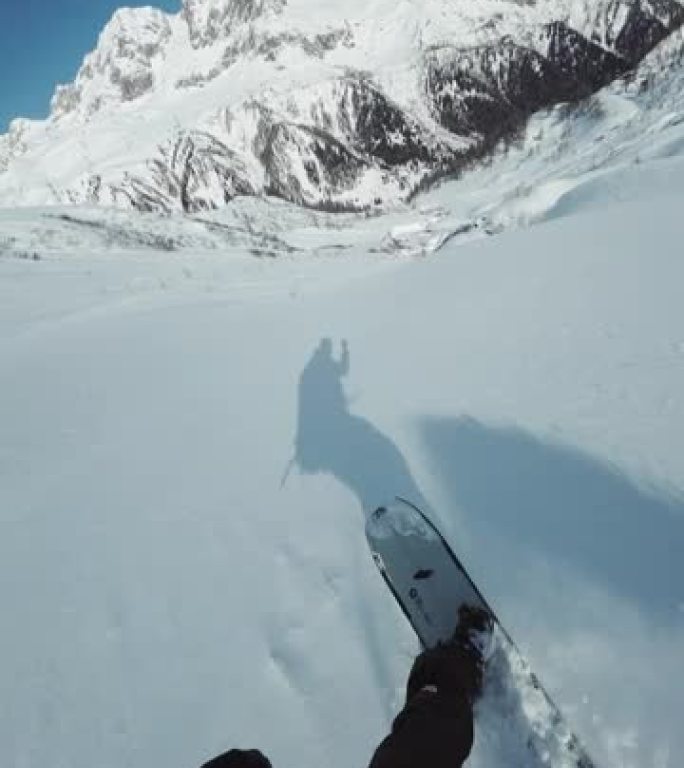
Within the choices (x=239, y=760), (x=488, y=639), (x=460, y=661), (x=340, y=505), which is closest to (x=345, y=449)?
(x=340, y=505)

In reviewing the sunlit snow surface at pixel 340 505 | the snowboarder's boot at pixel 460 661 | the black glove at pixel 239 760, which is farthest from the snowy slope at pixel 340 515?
the black glove at pixel 239 760

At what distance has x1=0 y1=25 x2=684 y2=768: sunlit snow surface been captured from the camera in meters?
3.49

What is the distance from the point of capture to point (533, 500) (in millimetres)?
4699

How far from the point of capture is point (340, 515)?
524 cm

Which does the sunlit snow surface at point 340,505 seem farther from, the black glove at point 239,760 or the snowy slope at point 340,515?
the black glove at point 239,760

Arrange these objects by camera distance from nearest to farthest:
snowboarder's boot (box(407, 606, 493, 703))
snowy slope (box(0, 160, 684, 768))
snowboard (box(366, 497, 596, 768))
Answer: snowboard (box(366, 497, 596, 768))
snowboarder's boot (box(407, 606, 493, 703))
snowy slope (box(0, 160, 684, 768))

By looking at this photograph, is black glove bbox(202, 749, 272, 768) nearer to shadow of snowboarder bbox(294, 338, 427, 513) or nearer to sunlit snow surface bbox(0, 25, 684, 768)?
sunlit snow surface bbox(0, 25, 684, 768)

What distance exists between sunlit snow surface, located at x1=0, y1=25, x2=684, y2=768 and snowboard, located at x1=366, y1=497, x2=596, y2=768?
8cm

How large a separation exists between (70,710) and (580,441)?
4596 mm

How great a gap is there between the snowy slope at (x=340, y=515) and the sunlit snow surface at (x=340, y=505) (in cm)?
2

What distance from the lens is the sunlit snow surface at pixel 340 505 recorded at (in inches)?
137

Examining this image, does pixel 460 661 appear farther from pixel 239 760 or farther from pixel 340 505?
pixel 340 505

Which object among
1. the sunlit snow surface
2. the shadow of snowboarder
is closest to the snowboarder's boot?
the sunlit snow surface

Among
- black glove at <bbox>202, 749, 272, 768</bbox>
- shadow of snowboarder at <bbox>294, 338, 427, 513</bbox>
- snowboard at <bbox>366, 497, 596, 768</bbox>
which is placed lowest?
shadow of snowboarder at <bbox>294, 338, 427, 513</bbox>
